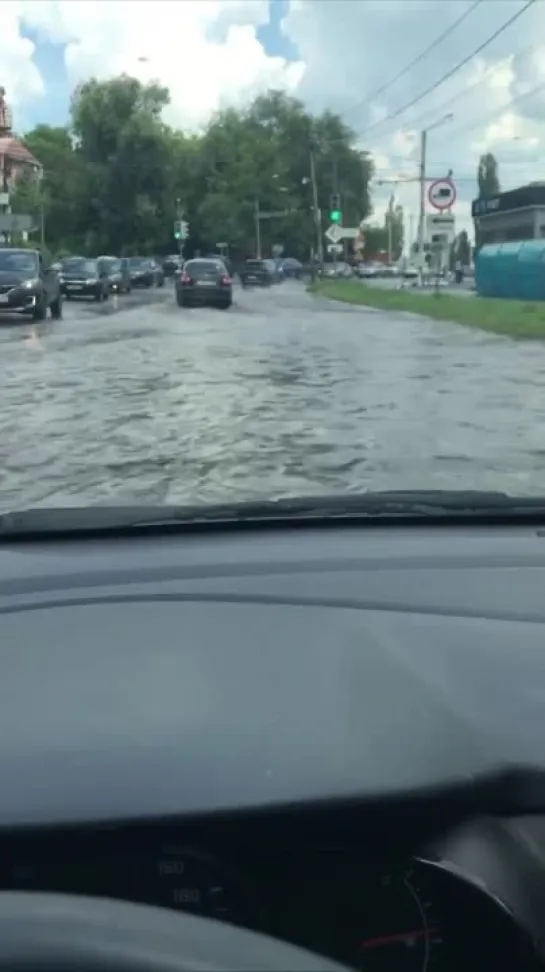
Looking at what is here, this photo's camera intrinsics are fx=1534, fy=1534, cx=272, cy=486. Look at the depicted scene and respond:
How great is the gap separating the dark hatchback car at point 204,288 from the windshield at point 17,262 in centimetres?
939

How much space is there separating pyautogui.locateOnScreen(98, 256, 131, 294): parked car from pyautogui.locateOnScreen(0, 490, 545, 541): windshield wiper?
47.8 meters

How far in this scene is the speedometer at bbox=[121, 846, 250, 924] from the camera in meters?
1.93

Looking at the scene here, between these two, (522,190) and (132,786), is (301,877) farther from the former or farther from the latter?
(522,190)

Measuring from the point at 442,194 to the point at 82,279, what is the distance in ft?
52.4

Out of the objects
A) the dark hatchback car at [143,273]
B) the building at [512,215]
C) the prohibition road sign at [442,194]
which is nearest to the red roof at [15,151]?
the dark hatchback car at [143,273]

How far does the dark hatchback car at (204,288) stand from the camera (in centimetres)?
4391

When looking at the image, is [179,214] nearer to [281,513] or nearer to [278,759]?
[281,513]

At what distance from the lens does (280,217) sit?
128750 millimetres

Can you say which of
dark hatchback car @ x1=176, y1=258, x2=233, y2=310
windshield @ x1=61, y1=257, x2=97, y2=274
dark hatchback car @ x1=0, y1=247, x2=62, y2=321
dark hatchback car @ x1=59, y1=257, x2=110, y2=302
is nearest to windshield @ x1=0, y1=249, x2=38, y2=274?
dark hatchback car @ x1=0, y1=247, x2=62, y2=321

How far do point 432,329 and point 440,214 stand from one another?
31.2ft

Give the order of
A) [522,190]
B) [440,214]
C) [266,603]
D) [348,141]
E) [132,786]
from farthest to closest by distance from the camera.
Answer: [348,141]
[522,190]
[440,214]
[266,603]
[132,786]

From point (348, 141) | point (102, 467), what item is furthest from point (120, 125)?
point (102, 467)

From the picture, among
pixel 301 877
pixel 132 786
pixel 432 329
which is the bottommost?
pixel 432 329

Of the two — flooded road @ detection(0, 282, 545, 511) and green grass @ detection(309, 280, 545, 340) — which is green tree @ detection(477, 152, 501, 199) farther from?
flooded road @ detection(0, 282, 545, 511)
